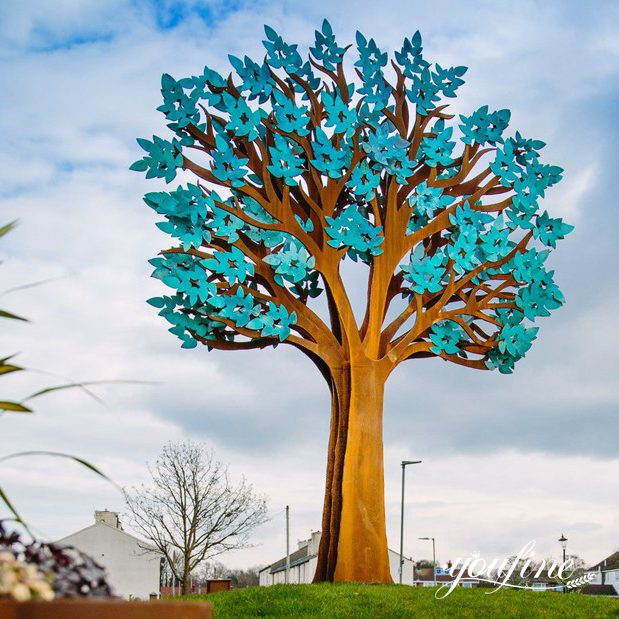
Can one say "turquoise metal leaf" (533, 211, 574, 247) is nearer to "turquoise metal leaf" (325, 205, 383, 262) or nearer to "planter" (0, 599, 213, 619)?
"turquoise metal leaf" (325, 205, 383, 262)

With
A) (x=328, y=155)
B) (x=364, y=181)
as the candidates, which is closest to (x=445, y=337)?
(x=364, y=181)

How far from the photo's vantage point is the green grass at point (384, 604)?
855cm

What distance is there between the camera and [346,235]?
11008mm

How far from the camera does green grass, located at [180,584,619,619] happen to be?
337 inches

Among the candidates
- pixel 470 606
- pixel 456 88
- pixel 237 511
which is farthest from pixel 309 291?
pixel 237 511

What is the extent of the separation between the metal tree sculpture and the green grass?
41.9 inches

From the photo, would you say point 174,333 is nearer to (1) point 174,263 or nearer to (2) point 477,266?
(1) point 174,263

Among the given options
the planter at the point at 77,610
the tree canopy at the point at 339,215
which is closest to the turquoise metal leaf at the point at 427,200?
the tree canopy at the point at 339,215

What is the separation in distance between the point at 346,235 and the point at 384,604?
15.3ft

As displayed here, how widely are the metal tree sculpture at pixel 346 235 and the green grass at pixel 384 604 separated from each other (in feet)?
3.49

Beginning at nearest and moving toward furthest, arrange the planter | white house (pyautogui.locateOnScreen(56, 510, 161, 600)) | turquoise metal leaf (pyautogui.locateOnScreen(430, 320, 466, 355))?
the planter → turquoise metal leaf (pyautogui.locateOnScreen(430, 320, 466, 355)) → white house (pyautogui.locateOnScreen(56, 510, 161, 600))

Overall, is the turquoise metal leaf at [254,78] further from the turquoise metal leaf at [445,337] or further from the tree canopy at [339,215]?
the turquoise metal leaf at [445,337]

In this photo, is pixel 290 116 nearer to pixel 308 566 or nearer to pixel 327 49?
pixel 327 49

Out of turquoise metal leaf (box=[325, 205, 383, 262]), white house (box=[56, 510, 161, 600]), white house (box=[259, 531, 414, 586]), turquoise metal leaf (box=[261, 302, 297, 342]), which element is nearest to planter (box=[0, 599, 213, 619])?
turquoise metal leaf (box=[261, 302, 297, 342])
